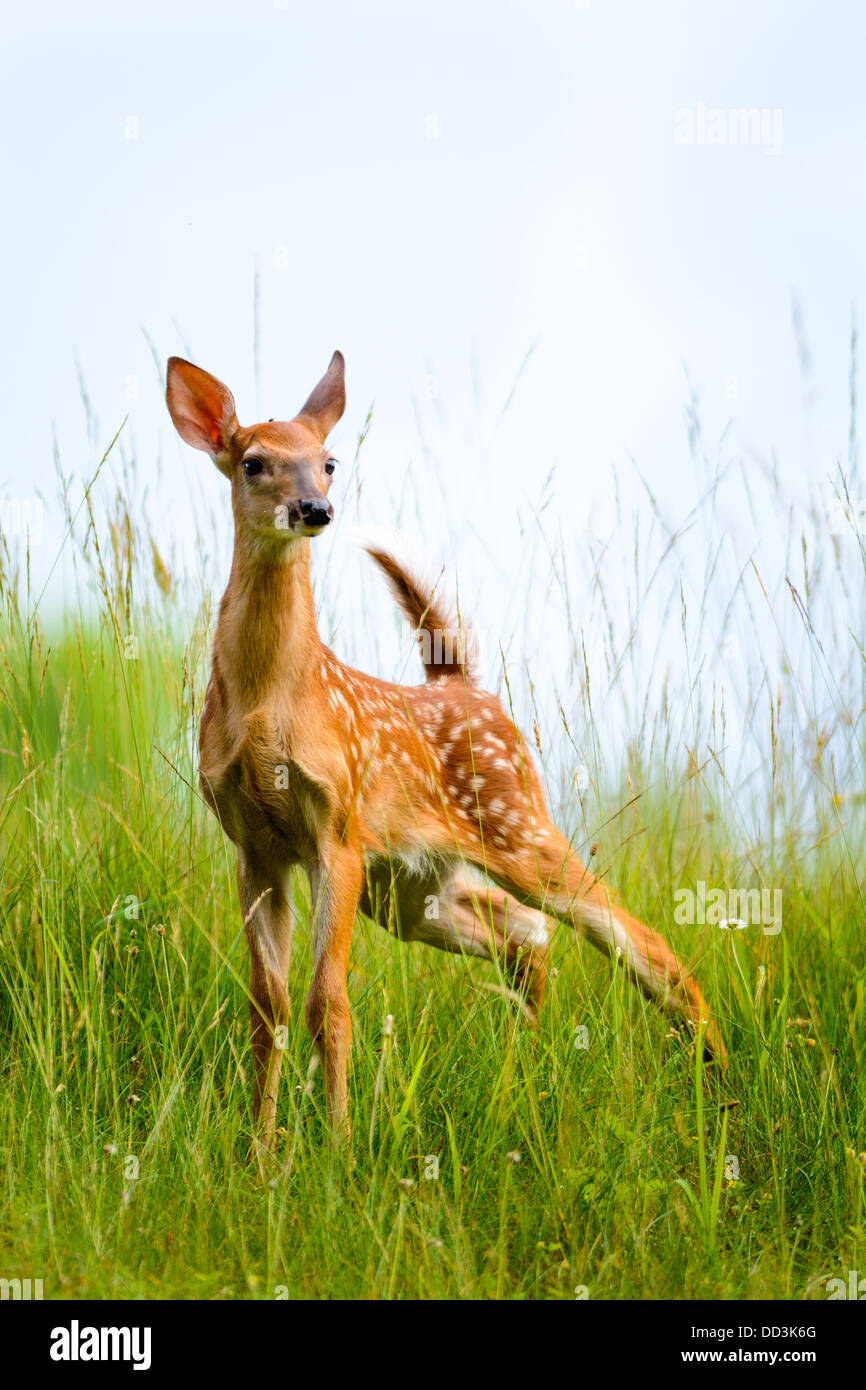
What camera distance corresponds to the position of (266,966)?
13.1 ft

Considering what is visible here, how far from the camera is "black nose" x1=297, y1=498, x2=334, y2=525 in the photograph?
366 centimetres

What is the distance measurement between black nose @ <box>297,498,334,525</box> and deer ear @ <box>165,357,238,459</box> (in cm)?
55

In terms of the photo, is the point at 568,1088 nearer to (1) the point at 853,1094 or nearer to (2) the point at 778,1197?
(2) the point at 778,1197

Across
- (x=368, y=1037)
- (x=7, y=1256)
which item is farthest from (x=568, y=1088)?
(x=7, y=1256)

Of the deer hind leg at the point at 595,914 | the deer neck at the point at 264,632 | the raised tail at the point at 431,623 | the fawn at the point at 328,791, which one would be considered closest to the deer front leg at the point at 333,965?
the fawn at the point at 328,791

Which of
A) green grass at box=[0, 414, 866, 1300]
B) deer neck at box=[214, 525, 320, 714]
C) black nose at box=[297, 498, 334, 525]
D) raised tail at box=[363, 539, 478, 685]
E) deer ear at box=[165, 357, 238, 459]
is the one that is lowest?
green grass at box=[0, 414, 866, 1300]

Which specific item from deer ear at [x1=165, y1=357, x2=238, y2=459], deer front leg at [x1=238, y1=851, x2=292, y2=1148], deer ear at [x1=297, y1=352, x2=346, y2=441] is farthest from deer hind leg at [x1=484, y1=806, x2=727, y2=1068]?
deer ear at [x1=165, y1=357, x2=238, y2=459]

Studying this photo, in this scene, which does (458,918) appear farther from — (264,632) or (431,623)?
(264,632)

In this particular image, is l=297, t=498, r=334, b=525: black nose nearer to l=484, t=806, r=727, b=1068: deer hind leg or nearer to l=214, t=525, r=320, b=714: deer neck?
l=214, t=525, r=320, b=714: deer neck

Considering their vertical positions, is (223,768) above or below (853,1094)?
above

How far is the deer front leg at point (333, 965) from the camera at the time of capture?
3.71m
